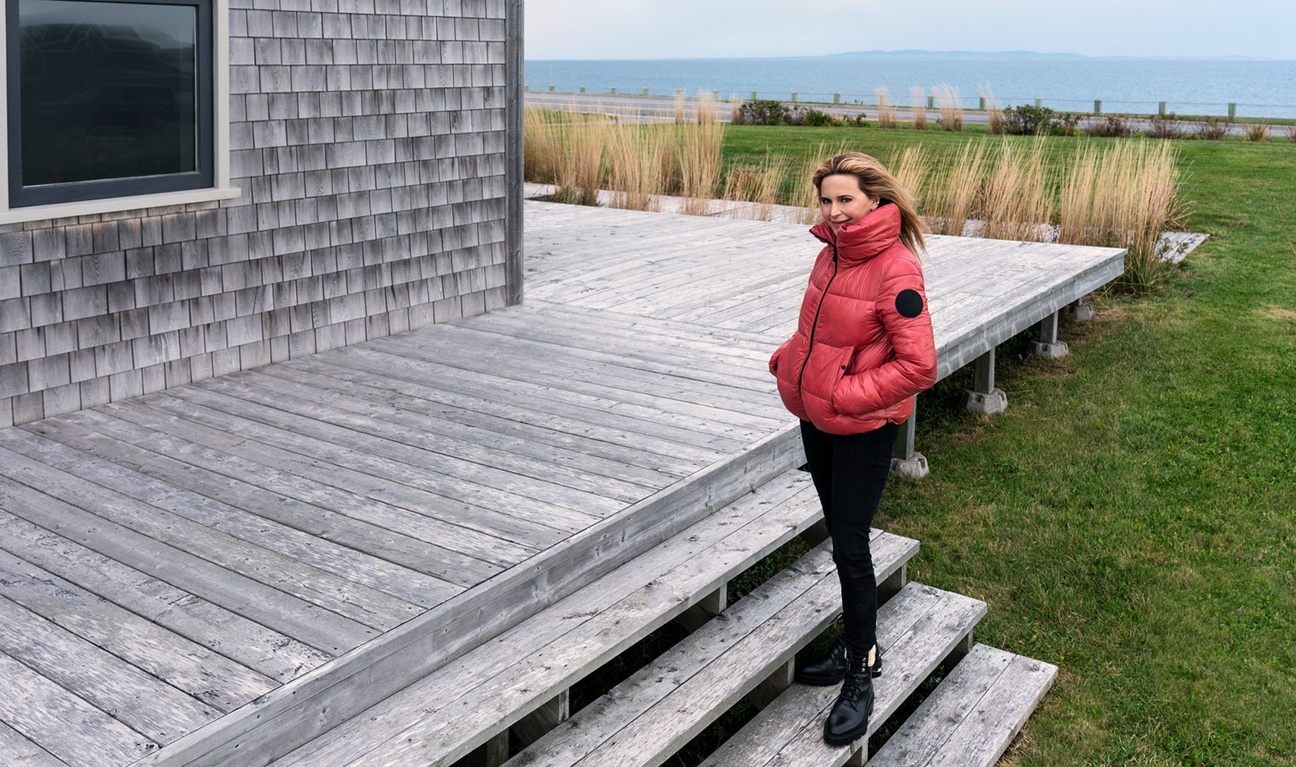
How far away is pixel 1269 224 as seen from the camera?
11.0 m

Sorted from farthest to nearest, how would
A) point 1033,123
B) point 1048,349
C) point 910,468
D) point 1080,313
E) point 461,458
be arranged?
point 1033,123, point 1080,313, point 1048,349, point 910,468, point 461,458

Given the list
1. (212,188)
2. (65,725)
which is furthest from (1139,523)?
(65,725)

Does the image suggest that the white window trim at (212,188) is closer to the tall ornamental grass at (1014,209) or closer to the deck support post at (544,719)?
the deck support post at (544,719)

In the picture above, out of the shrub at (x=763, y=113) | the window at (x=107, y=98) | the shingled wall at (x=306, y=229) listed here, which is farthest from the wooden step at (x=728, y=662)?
the shrub at (x=763, y=113)

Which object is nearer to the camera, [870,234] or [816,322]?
[870,234]

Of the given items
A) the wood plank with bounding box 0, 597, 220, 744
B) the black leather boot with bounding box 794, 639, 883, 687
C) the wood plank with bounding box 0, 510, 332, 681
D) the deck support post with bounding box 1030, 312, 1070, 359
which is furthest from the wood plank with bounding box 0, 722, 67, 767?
the deck support post with bounding box 1030, 312, 1070, 359

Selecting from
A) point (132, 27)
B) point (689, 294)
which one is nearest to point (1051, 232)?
point (689, 294)

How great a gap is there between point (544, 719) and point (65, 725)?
1.03 meters

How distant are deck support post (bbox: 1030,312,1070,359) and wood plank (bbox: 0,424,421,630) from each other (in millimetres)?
5538

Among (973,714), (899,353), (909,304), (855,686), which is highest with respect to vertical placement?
(909,304)

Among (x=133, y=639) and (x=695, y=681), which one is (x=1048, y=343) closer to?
(x=695, y=681)

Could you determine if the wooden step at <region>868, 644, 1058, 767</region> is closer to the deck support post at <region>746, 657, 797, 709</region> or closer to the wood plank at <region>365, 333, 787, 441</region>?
the deck support post at <region>746, 657, 797, 709</region>

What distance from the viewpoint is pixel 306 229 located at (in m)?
5.00

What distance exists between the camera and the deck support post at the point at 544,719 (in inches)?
108
